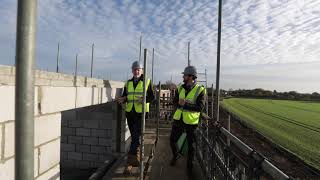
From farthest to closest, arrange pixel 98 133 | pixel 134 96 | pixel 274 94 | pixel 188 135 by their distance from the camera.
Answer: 1. pixel 274 94
2. pixel 98 133
3. pixel 134 96
4. pixel 188 135

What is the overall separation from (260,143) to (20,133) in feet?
55.8

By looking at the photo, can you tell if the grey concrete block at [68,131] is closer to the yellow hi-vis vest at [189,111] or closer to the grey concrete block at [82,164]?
the grey concrete block at [82,164]

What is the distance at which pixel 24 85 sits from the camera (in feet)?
3.74

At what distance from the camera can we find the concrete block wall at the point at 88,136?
8.93 meters

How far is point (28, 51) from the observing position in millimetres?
1126

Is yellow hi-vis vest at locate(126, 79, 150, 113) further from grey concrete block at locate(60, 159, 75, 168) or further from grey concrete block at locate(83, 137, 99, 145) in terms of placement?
grey concrete block at locate(60, 159, 75, 168)

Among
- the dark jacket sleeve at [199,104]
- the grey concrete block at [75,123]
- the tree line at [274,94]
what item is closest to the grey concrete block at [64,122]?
the grey concrete block at [75,123]

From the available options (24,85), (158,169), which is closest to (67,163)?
(158,169)

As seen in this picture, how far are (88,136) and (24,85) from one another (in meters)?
8.39

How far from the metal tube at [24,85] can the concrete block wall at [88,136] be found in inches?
296

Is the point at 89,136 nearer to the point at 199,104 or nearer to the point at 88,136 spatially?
the point at 88,136

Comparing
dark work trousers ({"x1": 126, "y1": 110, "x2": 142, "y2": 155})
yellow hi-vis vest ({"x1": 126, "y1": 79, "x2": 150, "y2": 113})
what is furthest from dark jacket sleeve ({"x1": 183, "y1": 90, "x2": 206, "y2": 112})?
dark work trousers ({"x1": 126, "y1": 110, "x2": 142, "y2": 155})

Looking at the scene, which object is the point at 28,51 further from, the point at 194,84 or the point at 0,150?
the point at 194,84

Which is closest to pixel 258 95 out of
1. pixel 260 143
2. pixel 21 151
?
pixel 260 143
